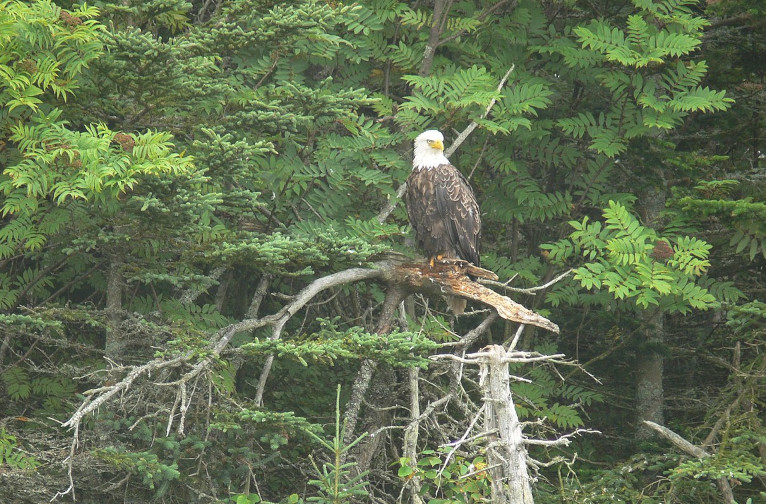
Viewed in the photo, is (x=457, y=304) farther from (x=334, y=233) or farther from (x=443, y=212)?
(x=334, y=233)

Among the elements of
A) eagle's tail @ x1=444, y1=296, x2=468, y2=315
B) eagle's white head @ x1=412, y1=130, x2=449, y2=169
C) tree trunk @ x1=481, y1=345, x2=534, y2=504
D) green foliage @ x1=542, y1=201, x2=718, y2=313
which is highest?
eagle's white head @ x1=412, y1=130, x2=449, y2=169

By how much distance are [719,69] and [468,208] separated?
8.70 ft

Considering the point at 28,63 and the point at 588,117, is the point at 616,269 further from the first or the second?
the point at 28,63

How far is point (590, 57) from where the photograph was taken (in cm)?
685

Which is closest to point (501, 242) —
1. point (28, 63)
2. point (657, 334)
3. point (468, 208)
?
point (657, 334)

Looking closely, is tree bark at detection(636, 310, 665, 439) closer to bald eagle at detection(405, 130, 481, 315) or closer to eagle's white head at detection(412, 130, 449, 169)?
Result: bald eagle at detection(405, 130, 481, 315)

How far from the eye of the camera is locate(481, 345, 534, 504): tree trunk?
14.3 feet

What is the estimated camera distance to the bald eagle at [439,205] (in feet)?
21.8

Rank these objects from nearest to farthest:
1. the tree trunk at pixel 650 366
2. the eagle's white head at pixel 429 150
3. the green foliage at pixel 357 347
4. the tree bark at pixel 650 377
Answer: the green foliage at pixel 357 347 → the eagle's white head at pixel 429 150 → the tree trunk at pixel 650 366 → the tree bark at pixel 650 377

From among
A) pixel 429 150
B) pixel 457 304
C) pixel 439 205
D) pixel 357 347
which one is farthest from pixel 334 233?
pixel 429 150

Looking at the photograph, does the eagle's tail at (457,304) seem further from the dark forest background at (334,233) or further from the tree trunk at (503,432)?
the tree trunk at (503,432)

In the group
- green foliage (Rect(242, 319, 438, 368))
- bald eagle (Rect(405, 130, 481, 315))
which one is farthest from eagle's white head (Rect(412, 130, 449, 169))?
green foliage (Rect(242, 319, 438, 368))

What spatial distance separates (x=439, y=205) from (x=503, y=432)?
100.0 inches

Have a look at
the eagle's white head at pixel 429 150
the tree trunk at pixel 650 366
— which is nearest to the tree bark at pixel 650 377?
the tree trunk at pixel 650 366
